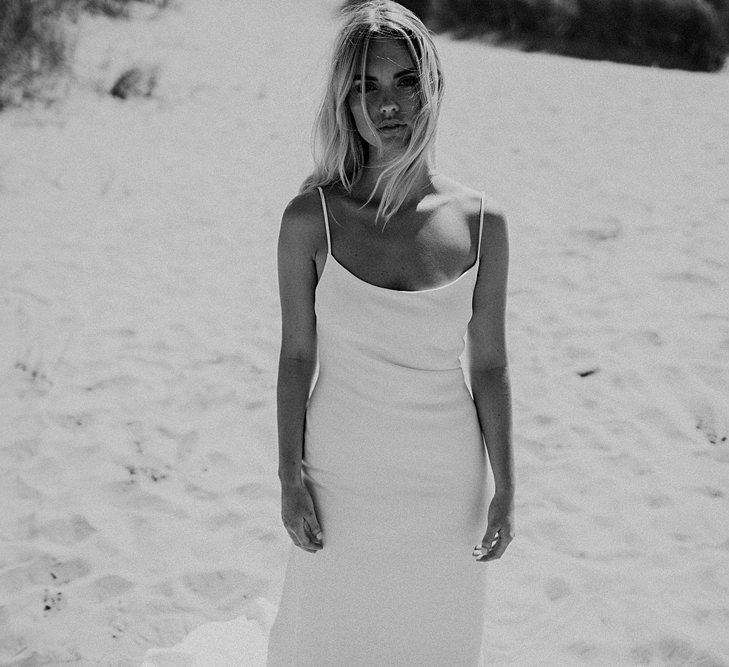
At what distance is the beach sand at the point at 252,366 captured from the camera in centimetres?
280

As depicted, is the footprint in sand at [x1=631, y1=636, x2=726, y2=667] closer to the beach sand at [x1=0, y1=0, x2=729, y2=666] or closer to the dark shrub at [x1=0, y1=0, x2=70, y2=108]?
the beach sand at [x1=0, y1=0, x2=729, y2=666]

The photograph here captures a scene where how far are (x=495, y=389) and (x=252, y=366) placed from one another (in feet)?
8.67

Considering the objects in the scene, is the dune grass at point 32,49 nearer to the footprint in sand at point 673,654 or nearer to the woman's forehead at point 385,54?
the woman's forehead at point 385,54

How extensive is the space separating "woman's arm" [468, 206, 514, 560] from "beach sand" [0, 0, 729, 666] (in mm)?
998

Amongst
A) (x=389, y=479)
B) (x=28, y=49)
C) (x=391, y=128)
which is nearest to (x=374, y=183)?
(x=391, y=128)

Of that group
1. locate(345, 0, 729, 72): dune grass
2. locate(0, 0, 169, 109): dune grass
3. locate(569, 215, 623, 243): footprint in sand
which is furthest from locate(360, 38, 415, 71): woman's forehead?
locate(345, 0, 729, 72): dune grass

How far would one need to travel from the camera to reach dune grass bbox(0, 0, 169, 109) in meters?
7.47

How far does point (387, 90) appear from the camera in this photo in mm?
1701

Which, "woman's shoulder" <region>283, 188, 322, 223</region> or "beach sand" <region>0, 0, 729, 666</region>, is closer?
"woman's shoulder" <region>283, 188, 322, 223</region>

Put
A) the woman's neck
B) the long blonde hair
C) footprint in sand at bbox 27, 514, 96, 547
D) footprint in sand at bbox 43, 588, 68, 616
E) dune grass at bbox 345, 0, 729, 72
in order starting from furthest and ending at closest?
1. dune grass at bbox 345, 0, 729, 72
2. footprint in sand at bbox 27, 514, 96, 547
3. footprint in sand at bbox 43, 588, 68, 616
4. the woman's neck
5. the long blonde hair

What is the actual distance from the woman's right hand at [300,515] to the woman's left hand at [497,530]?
1.26ft

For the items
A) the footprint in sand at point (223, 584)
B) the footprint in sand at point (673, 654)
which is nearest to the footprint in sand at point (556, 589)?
the footprint in sand at point (673, 654)

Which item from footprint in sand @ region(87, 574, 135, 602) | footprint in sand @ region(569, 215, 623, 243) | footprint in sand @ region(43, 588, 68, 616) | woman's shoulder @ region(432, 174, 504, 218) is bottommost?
footprint in sand @ region(87, 574, 135, 602)

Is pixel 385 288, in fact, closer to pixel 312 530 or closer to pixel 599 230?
pixel 312 530
